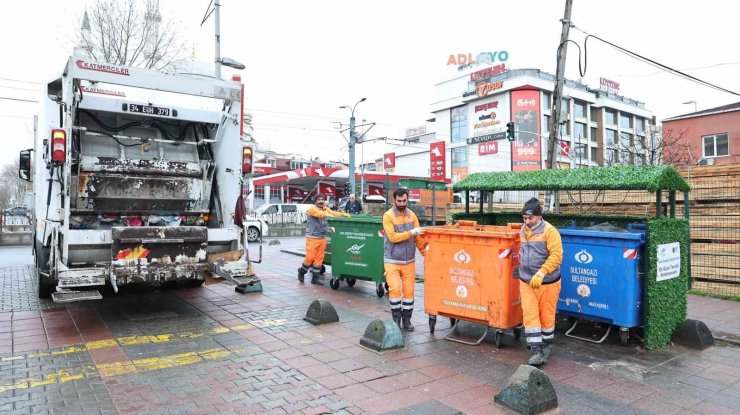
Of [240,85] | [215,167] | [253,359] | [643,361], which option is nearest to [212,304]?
[215,167]

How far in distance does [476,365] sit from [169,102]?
5322 millimetres

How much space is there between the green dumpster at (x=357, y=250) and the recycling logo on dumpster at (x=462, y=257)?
2450mm

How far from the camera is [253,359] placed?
15.9 feet

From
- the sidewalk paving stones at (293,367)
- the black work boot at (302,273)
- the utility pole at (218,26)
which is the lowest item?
the sidewalk paving stones at (293,367)

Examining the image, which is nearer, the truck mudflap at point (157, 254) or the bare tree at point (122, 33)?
the truck mudflap at point (157, 254)

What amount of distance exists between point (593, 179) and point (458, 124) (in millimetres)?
60395

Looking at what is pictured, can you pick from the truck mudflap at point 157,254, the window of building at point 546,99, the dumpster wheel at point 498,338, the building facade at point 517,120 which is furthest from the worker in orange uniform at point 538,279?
the window of building at point 546,99

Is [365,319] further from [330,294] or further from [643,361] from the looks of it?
[643,361]

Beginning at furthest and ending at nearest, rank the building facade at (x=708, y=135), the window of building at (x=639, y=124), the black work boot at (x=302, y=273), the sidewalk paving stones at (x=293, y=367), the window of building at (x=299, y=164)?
the window of building at (x=299, y=164) < the window of building at (x=639, y=124) < the building facade at (x=708, y=135) < the black work boot at (x=302, y=273) < the sidewalk paving stones at (x=293, y=367)

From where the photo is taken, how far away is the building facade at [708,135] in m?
23.0

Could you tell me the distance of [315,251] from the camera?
9094mm

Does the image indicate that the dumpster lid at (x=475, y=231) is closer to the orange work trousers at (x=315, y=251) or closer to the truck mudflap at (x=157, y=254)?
the truck mudflap at (x=157, y=254)

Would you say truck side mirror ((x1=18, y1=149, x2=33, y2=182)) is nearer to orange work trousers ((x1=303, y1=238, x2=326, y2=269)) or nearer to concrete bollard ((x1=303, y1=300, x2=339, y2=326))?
orange work trousers ((x1=303, y1=238, x2=326, y2=269))

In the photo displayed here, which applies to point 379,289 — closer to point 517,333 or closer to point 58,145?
point 517,333
